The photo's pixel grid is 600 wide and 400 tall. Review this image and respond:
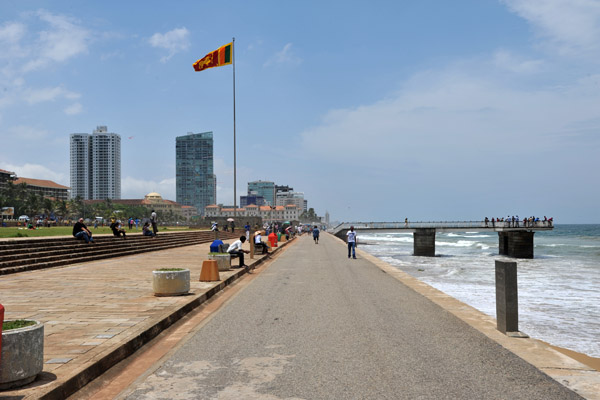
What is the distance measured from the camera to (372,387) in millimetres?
4566

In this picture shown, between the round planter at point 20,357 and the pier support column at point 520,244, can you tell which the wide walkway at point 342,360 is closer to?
the round planter at point 20,357

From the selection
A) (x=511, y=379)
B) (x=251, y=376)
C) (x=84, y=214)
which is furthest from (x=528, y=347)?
(x=84, y=214)

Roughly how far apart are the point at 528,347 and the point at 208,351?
433cm

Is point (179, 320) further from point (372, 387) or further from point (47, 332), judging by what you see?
point (372, 387)

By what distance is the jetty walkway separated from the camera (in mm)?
4574

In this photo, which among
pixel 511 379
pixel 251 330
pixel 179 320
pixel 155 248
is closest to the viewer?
pixel 511 379

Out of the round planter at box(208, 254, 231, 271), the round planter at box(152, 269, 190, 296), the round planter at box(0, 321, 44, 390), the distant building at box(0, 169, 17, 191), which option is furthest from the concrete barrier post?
the distant building at box(0, 169, 17, 191)

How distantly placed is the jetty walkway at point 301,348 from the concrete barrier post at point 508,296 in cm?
26

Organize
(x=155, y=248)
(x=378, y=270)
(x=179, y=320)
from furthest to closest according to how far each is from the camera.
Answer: (x=155, y=248)
(x=378, y=270)
(x=179, y=320)

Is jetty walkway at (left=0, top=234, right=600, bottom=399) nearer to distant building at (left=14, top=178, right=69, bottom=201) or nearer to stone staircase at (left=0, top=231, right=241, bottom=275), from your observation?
stone staircase at (left=0, top=231, right=241, bottom=275)

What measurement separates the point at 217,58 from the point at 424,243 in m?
31.8

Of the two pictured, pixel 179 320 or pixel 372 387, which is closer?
pixel 372 387

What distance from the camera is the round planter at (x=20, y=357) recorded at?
4082 mm

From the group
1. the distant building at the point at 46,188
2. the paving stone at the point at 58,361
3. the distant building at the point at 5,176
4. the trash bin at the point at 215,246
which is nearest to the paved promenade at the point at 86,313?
the paving stone at the point at 58,361
